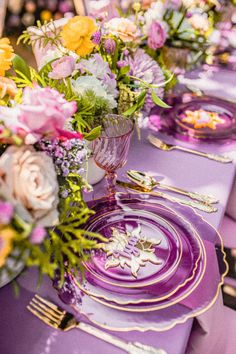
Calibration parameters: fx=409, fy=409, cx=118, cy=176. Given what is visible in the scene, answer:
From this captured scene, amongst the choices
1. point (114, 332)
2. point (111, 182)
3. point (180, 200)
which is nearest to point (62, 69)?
point (111, 182)

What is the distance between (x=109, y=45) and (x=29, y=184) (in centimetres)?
64

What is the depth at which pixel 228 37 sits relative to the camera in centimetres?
206

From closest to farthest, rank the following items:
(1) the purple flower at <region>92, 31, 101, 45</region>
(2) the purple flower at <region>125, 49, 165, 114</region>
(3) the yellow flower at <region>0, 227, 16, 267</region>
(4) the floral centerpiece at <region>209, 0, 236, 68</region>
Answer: (3) the yellow flower at <region>0, 227, 16, 267</region>
(1) the purple flower at <region>92, 31, 101, 45</region>
(2) the purple flower at <region>125, 49, 165, 114</region>
(4) the floral centerpiece at <region>209, 0, 236, 68</region>

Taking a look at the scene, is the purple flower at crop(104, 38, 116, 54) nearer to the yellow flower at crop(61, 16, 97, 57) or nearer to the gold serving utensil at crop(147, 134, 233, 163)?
the yellow flower at crop(61, 16, 97, 57)

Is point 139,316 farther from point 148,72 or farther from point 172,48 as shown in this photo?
point 172,48

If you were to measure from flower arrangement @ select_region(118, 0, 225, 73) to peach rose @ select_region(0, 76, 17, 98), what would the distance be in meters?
0.69

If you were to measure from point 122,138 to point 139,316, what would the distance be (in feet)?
1.33

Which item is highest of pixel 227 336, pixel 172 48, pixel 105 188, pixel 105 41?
pixel 105 41

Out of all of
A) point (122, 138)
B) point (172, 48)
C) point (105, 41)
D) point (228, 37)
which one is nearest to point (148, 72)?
point (105, 41)

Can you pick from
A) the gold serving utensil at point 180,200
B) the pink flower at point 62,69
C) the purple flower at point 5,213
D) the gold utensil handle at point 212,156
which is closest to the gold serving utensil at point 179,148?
the gold utensil handle at point 212,156

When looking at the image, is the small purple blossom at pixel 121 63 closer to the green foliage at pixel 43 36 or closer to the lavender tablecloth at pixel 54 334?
the green foliage at pixel 43 36

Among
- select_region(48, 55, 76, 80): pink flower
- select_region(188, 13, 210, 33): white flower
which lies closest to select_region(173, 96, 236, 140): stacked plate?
select_region(188, 13, 210, 33): white flower

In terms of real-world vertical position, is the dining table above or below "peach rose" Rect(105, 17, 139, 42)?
below

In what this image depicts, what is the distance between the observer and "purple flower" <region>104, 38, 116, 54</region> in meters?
A: 1.08
